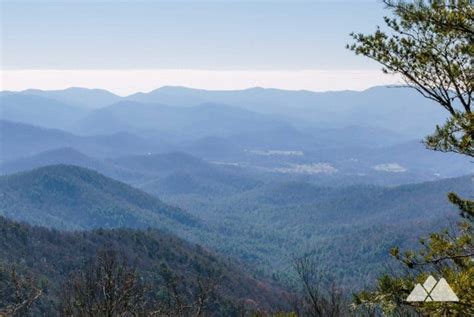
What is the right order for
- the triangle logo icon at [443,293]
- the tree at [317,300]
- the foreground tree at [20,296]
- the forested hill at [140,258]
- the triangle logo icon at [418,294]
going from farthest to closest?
the forested hill at [140,258] < the tree at [317,300] < the foreground tree at [20,296] < the triangle logo icon at [418,294] < the triangle logo icon at [443,293]

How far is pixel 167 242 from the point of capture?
157 metres

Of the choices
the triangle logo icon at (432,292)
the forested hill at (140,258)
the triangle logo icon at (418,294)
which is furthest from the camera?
the forested hill at (140,258)

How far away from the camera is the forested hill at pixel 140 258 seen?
110 meters

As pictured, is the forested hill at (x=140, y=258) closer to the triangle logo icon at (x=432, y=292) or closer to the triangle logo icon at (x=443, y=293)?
the triangle logo icon at (x=432, y=292)

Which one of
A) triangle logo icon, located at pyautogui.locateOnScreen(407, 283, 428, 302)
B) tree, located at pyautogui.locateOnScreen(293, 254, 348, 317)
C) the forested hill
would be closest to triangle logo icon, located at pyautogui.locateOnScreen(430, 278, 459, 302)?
triangle logo icon, located at pyautogui.locateOnScreen(407, 283, 428, 302)

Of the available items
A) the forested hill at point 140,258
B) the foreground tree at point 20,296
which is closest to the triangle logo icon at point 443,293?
the foreground tree at point 20,296

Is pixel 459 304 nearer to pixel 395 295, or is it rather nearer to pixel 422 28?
pixel 395 295

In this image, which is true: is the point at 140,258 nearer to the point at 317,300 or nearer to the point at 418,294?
the point at 317,300

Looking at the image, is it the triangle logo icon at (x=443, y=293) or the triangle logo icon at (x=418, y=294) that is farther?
the triangle logo icon at (x=418, y=294)

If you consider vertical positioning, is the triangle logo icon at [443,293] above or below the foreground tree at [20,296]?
above

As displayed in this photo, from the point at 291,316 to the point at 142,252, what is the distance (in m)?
127

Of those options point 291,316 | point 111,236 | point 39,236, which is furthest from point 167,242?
point 291,316

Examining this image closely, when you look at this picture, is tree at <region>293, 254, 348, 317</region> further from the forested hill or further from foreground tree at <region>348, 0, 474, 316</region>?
the forested hill

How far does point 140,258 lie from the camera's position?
13500 cm
